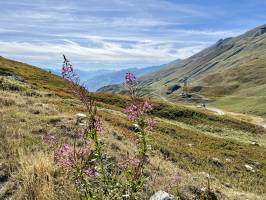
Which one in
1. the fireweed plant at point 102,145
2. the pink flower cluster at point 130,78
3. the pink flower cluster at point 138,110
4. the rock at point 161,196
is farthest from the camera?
the rock at point 161,196

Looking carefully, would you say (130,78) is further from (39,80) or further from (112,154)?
(39,80)

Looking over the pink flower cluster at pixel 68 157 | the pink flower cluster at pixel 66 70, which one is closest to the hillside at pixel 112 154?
the pink flower cluster at pixel 66 70

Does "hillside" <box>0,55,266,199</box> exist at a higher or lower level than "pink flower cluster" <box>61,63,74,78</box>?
lower

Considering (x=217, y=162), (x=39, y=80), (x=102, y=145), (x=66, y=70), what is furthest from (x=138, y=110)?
(x=39, y=80)

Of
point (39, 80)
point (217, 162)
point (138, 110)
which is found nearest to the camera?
point (138, 110)

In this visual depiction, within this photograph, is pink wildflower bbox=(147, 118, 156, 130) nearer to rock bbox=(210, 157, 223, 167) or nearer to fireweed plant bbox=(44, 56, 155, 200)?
fireweed plant bbox=(44, 56, 155, 200)

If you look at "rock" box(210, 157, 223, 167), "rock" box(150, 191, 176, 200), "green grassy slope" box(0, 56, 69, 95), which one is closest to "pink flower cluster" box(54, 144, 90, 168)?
"rock" box(150, 191, 176, 200)

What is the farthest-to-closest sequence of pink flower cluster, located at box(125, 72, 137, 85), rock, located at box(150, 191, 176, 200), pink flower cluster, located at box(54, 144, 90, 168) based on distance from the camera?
rock, located at box(150, 191, 176, 200) < pink flower cluster, located at box(54, 144, 90, 168) < pink flower cluster, located at box(125, 72, 137, 85)

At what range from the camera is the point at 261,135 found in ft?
205

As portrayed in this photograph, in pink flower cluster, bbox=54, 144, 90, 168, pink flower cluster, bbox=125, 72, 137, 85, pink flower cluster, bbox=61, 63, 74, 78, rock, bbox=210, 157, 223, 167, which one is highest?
pink flower cluster, bbox=61, 63, 74, 78

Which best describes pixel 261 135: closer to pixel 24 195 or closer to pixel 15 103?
pixel 15 103

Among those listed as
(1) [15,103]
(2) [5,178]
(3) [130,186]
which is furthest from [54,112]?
(3) [130,186]

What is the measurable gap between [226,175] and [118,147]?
10122mm

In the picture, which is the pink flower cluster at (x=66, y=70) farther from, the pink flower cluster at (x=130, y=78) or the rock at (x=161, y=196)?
the rock at (x=161, y=196)
